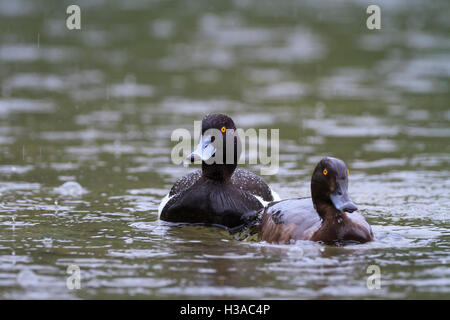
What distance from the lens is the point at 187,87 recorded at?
1997cm

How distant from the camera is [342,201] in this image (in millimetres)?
9562

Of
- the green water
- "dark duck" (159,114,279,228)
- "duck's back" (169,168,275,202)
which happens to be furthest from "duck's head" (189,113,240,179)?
the green water

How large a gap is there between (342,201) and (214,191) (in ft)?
6.87

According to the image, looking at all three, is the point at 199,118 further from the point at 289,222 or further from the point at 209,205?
the point at 289,222

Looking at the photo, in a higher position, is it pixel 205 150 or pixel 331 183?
pixel 205 150

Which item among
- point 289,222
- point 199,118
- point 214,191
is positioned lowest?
point 289,222

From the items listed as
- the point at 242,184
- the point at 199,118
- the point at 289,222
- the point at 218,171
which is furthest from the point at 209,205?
the point at 199,118

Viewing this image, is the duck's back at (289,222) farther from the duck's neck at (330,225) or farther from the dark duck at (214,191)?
the dark duck at (214,191)

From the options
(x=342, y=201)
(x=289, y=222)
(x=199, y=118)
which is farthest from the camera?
(x=199, y=118)

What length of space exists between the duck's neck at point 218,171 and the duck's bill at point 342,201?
74.4 inches

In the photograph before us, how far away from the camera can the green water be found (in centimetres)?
897

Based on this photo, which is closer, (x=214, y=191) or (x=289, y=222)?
(x=289, y=222)
